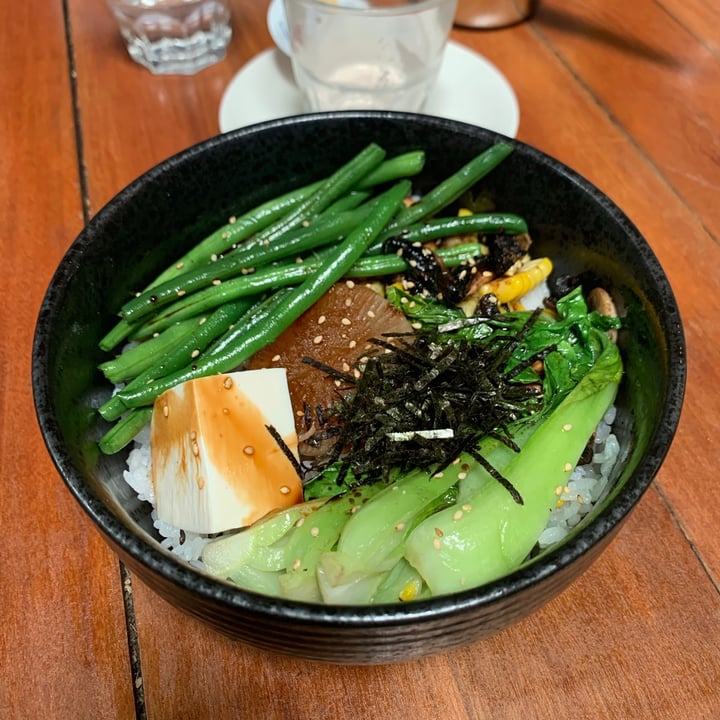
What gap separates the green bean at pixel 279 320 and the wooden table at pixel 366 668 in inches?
15.0

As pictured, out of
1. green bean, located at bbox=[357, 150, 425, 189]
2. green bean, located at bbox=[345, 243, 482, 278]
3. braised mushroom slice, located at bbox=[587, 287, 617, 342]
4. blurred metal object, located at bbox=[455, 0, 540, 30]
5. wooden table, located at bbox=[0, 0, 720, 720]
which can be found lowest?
wooden table, located at bbox=[0, 0, 720, 720]

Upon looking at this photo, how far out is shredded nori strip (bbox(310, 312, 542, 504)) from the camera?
130cm

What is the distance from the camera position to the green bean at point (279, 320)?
1412mm

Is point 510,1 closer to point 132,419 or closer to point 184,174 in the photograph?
point 184,174

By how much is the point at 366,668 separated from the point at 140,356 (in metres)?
0.77

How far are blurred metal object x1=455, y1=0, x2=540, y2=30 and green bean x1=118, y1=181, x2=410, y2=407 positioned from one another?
1548 mm

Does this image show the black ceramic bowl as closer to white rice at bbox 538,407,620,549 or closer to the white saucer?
white rice at bbox 538,407,620,549

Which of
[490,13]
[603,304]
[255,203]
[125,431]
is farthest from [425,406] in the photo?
[490,13]

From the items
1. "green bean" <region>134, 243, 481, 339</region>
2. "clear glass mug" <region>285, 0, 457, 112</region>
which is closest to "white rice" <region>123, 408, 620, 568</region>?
"green bean" <region>134, 243, 481, 339</region>

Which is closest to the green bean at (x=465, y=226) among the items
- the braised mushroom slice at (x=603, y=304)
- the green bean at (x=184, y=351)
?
the braised mushroom slice at (x=603, y=304)

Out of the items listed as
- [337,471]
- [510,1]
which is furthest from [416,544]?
[510,1]

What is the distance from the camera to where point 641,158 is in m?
2.27

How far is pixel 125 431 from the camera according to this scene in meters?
1.40

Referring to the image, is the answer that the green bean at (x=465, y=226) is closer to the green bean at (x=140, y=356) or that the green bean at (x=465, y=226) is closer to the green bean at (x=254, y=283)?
the green bean at (x=254, y=283)
